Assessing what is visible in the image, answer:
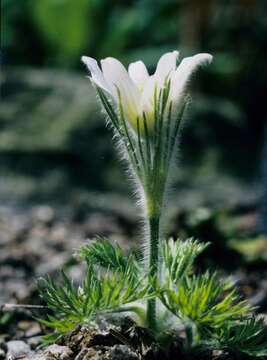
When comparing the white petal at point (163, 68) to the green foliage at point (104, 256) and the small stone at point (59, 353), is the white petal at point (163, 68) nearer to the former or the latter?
the green foliage at point (104, 256)

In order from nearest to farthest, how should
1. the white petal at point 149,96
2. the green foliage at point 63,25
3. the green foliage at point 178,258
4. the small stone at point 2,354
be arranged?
the white petal at point 149,96 < the green foliage at point 178,258 < the small stone at point 2,354 < the green foliage at point 63,25

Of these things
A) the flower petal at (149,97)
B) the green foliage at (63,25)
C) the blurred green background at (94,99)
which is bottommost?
the flower petal at (149,97)

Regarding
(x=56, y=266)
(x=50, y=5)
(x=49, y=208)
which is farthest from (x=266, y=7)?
(x=56, y=266)

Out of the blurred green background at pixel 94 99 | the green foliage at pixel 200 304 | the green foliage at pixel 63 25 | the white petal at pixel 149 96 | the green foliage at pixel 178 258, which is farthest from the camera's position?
the green foliage at pixel 63 25

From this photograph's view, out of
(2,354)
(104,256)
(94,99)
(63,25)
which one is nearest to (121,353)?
(104,256)

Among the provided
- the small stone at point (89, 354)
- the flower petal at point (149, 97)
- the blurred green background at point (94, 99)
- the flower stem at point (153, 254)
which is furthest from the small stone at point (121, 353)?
the blurred green background at point (94, 99)

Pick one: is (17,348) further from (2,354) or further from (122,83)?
(122,83)

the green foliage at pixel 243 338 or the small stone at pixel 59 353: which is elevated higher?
the small stone at pixel 59 353
